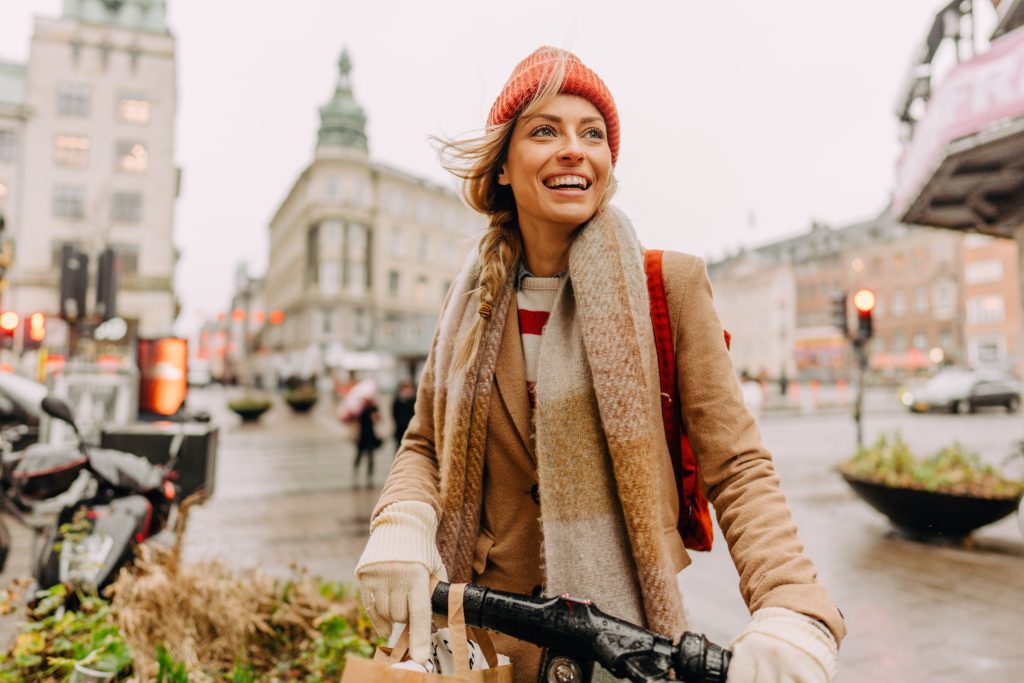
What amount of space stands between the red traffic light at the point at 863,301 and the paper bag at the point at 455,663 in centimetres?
1283

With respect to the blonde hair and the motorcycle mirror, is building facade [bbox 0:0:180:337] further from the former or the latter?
the blonde hair

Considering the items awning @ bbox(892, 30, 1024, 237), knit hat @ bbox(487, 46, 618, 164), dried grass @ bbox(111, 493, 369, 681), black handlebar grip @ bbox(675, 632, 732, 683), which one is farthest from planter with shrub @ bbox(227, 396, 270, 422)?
black handlebar grip @ bbox(675, 632, 732, 683)

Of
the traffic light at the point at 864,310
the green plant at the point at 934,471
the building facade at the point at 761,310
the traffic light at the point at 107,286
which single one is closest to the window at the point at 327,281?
the building facade at the point at 761,310

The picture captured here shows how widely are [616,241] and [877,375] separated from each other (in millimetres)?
57015

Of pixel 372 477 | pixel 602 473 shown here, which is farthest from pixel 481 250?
pixel 372 477

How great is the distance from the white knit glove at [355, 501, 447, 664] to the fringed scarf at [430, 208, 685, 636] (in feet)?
0.62

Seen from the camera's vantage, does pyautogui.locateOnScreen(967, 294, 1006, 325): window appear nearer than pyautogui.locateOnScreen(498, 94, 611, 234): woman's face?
No

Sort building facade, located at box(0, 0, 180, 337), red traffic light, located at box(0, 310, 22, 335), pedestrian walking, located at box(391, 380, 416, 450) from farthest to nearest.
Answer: building facade, located at box(0, 0, 180, 337)
red traffic light, located at box(0, 310, 22, 335)
pedestrian walking, located at box(391, 380, 416, 450)

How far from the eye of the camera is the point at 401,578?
1.16 meters

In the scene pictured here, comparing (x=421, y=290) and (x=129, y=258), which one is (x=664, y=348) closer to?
(x=129, y=258)

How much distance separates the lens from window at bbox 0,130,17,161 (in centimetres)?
3503

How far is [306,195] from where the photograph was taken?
5912cm

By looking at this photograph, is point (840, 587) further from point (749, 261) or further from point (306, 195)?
point (749, 261)

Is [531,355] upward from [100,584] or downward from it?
upward
